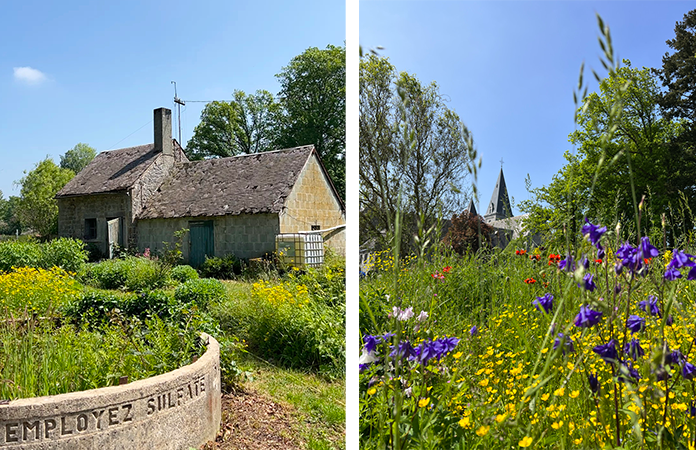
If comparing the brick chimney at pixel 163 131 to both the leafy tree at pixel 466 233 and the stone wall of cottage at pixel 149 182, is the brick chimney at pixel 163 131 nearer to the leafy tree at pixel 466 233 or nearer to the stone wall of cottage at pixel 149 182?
the stone wall of cottage at pixel 149 182

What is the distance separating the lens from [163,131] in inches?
270

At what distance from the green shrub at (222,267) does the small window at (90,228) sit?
2558 millimetres

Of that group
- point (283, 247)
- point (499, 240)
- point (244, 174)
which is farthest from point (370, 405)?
point (244, 174)

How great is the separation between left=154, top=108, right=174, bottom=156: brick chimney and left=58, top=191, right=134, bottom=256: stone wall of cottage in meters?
1.01

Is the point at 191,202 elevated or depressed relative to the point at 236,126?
depressed

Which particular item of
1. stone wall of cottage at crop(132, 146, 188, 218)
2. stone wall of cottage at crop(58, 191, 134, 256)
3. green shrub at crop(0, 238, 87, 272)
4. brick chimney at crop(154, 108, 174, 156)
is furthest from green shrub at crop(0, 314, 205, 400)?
brick chimney at crop(154, 108, 174, 156)

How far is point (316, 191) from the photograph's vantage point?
898cm

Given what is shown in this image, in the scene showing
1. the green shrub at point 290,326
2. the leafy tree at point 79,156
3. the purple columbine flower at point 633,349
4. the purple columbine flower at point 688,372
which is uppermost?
the leafy tree at point 79,156

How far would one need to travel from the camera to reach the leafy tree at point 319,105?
468 inches

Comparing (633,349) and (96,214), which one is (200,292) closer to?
(633,349)

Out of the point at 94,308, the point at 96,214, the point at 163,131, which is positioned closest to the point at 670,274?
the point at 94,308

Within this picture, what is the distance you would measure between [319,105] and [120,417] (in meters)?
12.7

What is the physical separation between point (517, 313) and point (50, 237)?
8170 millimetres

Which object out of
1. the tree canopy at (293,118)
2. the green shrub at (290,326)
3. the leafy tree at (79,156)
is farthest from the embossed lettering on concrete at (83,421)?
the leafy tree at (79,156)
